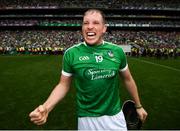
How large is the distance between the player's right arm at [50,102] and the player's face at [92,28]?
59 centimetres

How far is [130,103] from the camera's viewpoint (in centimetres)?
463

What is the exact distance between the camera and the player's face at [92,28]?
12.2ft

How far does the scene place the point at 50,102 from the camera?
12.4 ft

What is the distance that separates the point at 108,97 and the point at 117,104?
206 mm

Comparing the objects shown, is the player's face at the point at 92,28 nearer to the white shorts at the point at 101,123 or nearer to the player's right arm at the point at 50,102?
the player's right arm at the point at 50,102

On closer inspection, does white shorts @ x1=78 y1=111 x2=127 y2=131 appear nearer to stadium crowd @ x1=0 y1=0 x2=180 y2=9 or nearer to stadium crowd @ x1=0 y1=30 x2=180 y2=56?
stadium crowd @ x1=0 y1=30 x2=180 y2=56

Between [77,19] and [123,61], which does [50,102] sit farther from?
[77,19]

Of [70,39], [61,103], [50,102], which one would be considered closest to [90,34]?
[50,102]

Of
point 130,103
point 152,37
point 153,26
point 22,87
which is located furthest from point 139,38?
point 130,103

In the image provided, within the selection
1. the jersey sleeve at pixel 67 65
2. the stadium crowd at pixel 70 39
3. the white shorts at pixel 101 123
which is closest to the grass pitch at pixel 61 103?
the white shorts at pixel 101 123

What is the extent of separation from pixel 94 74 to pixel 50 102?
0.62 m

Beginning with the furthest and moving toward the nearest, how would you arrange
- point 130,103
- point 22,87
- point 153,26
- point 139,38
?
1. point 153,26
2. point 139,38
3. point 22,87
4. point 130,103

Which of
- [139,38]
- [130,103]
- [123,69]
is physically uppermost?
[123,69]

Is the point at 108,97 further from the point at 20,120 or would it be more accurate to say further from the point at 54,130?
the point at 20,120
